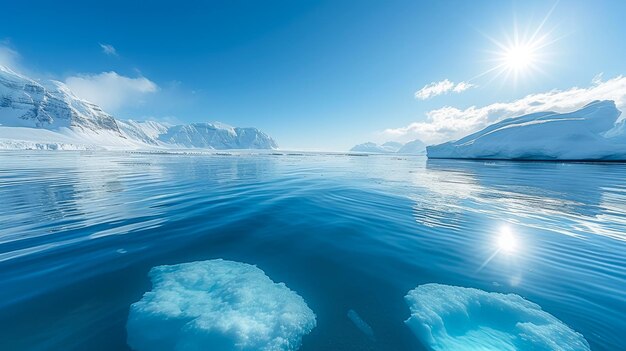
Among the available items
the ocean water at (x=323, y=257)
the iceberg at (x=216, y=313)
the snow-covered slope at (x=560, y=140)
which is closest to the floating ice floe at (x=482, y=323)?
the ocean water at (x=323, y=257)

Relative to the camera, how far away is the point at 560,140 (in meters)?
52.4

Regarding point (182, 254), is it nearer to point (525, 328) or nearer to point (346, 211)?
point (346, 211)

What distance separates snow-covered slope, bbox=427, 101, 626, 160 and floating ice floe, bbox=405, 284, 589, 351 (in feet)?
240

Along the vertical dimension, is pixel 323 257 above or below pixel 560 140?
below

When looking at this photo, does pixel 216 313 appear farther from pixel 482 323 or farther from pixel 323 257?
pixel 482 323

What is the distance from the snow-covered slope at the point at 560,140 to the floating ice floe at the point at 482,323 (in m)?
73.2

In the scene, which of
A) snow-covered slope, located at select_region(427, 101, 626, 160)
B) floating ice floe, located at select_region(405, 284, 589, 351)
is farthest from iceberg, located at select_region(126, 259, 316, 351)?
snow-covered slope, located at select_region(427, 101, 626, 160)

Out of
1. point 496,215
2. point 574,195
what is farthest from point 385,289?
point 574,195

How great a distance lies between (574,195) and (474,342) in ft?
59.0

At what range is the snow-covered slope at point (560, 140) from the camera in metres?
49.3

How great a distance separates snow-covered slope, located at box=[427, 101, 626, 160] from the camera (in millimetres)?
49281

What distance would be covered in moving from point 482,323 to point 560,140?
75.3m

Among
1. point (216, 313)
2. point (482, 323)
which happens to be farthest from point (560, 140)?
point (216, 313)

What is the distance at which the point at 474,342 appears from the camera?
135 inches
